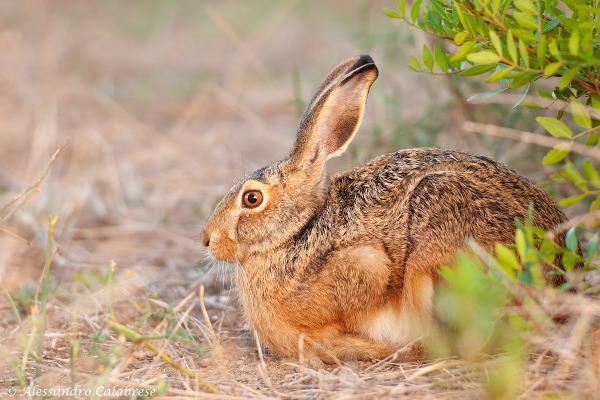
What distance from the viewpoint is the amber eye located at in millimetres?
4383

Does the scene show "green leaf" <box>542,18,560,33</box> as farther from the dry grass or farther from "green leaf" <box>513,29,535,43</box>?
the dry grass

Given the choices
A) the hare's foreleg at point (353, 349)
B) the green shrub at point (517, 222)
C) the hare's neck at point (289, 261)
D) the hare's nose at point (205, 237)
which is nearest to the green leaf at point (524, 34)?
the green shrub at point (517, 222)

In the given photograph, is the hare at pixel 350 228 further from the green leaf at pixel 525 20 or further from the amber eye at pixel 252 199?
the green leaf at pixel 525 20

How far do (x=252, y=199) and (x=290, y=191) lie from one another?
213 millimetres

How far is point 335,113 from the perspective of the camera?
4.36 metres

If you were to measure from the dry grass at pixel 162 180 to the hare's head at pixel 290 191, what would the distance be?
1.17 feet

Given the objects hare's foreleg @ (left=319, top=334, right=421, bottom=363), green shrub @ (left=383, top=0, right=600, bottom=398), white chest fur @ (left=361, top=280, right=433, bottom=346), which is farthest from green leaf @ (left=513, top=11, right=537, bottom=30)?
hare's foreleg @ (left=319, top=334, right=421, bottom=363)

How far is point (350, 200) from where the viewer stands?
424 centimetres

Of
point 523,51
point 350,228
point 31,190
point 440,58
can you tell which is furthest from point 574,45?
point 31,190

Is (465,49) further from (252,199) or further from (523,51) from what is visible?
(252,199)

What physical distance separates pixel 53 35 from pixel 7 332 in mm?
8211

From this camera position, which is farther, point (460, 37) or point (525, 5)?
point (460, 37)

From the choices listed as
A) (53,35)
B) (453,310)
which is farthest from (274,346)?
(53,35)

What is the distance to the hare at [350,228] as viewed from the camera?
3822 mm
